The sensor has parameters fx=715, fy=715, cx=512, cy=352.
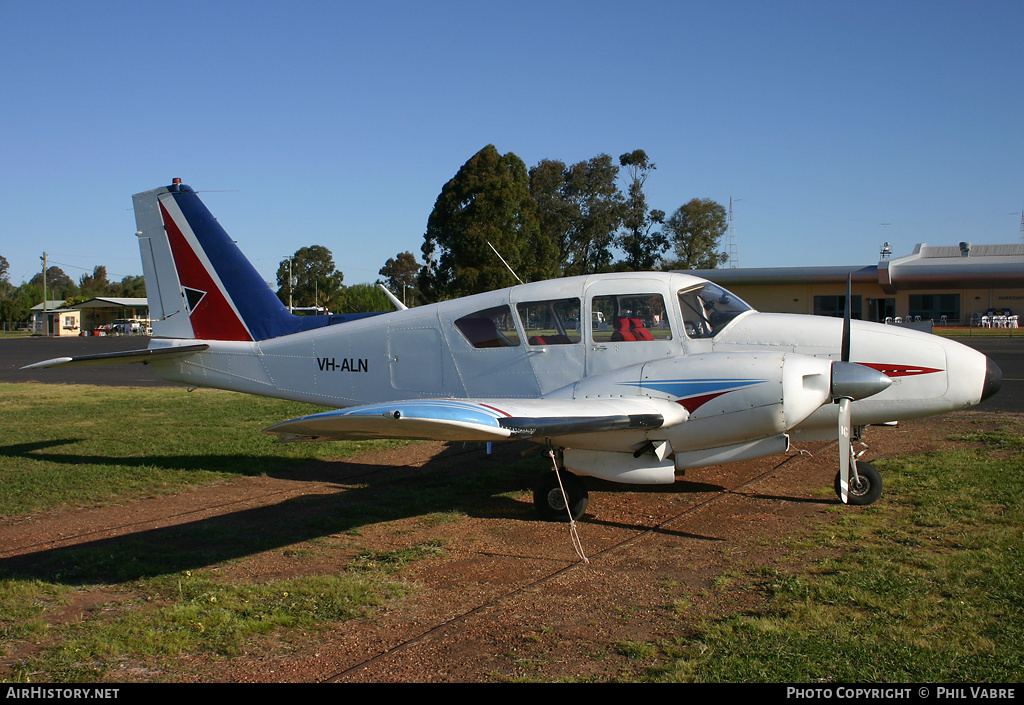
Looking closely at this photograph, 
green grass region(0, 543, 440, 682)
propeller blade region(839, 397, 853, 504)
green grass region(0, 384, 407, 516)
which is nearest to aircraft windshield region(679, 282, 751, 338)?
propeller blade region(839, 397, 853, 504)

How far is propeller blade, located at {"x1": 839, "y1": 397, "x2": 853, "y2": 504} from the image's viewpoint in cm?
655

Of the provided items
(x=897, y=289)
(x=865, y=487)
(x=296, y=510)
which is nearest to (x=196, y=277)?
(x=296, y=510)

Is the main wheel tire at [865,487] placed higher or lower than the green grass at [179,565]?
higher

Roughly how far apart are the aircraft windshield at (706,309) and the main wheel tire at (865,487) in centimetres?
218

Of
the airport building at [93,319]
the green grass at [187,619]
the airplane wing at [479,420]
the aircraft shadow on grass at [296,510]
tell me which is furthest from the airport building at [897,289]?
the airport building at [93,319]

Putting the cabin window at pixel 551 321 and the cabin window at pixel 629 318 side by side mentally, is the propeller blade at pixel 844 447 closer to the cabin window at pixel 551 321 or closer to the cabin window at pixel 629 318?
the cabin window at pixel 629 318

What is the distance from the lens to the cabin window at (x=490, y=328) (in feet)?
27.1

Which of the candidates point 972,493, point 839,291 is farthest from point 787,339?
point 839,291

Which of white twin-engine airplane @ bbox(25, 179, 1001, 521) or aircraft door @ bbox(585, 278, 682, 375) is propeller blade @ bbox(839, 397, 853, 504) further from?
aircraft door @ bbox(585, 278, 682, 375)

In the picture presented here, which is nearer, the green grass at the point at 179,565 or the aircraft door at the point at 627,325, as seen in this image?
the green grass at the point at 179,565

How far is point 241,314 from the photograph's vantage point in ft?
33.2

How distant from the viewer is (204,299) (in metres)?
10.3

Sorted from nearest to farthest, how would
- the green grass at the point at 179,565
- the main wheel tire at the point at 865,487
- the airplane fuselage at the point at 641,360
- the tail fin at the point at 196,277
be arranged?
1. the green grass at the point at 179,565
2. the airplane fuselage at the point at 641,360
3. the main wheel tire at the point at 865,487
4. the tail fin at the point at 196,277

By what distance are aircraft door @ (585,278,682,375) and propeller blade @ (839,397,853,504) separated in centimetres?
167
